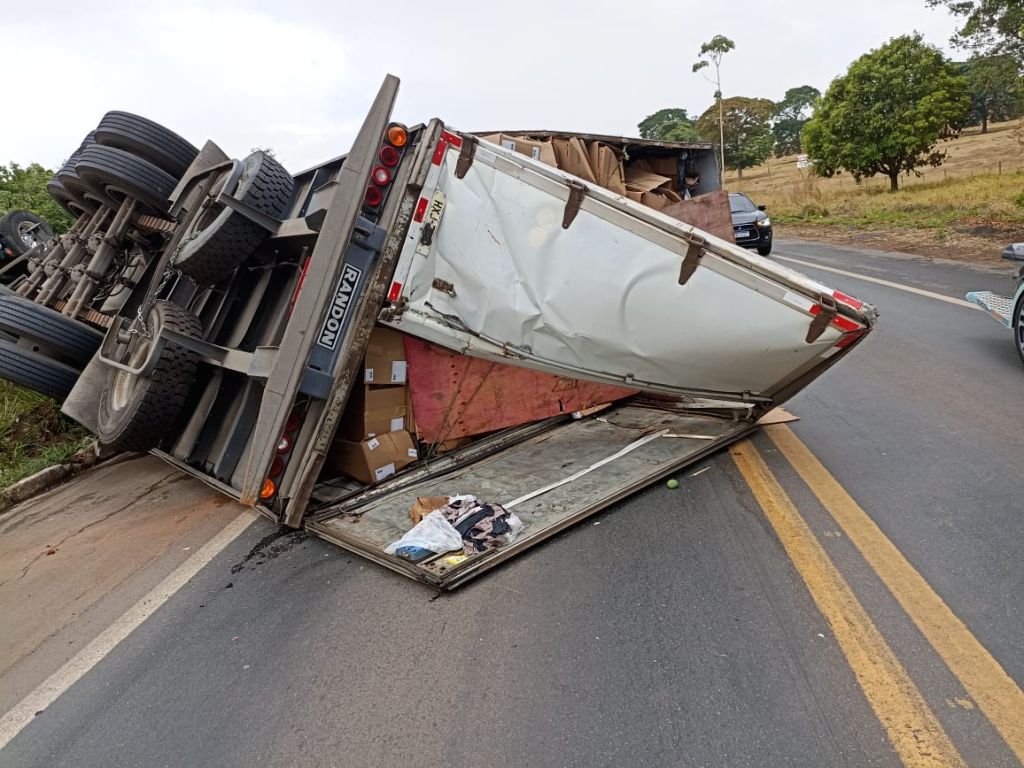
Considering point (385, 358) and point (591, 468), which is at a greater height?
point (385, 358)

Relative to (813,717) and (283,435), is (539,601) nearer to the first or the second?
(813,717)

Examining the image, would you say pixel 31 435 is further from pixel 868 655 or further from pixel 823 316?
pixel 868 655

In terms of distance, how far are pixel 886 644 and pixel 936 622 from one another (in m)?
0.25

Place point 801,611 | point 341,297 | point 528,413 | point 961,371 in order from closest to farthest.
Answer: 1. point 801,611
2. point 341,297
3. point 528,413
4. point 961,371

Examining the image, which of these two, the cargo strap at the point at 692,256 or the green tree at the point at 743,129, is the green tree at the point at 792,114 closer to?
the green tree at the point at 743,129

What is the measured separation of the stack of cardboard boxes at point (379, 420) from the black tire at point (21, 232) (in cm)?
615

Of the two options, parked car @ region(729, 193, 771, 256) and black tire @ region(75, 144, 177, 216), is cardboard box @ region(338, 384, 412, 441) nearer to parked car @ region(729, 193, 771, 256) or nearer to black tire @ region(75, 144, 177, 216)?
black tire @ region(75, 144, 177, 216)

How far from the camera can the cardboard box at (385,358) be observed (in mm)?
4137

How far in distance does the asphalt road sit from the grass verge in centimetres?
270

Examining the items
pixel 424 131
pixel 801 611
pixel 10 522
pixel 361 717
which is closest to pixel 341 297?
pixel 424 131

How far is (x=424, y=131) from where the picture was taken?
3762 millimetres

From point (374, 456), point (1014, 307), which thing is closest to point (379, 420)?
point (374, 456)

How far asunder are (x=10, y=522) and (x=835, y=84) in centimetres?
3508

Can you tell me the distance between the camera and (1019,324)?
5.83m
